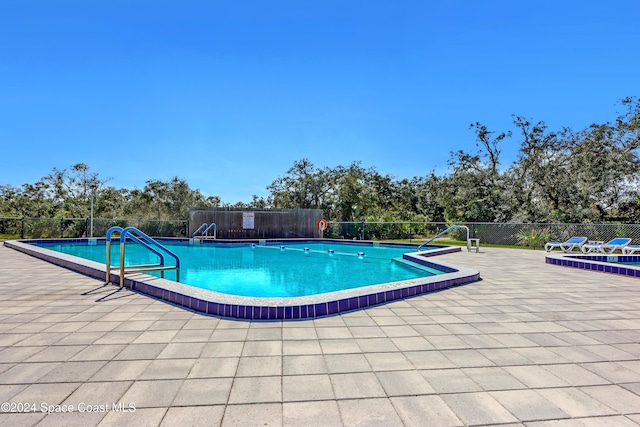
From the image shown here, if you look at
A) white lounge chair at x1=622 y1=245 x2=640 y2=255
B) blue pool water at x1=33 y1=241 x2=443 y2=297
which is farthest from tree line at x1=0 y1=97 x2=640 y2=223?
blue pool water at x1=33 y1=241 x2=443 y2=297

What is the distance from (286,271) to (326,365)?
601 centimetres

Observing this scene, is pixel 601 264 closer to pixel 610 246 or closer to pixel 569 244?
pixel 610 246

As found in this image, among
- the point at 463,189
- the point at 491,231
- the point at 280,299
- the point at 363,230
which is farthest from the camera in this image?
the point at 463,189

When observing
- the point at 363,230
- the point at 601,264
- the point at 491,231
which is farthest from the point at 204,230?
the point at 601,264

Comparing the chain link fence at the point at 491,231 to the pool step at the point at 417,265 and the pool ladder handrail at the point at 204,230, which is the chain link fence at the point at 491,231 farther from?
the pool step at the point at 417,265

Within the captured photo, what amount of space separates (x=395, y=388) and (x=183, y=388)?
1.17 metres

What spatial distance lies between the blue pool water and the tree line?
6.53 meters

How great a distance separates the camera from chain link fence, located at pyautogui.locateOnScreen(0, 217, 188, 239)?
14.6 metres

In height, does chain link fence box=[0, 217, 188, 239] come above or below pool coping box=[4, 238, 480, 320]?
above

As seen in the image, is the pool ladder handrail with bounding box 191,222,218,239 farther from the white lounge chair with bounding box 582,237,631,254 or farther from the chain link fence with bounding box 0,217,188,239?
the white lounge chair with bounding box 582,237,631,254

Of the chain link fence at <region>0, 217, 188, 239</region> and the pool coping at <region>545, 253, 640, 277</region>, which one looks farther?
the chain link fence at <region>0, 217, 188, 239</region>

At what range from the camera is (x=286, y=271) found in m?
8.00

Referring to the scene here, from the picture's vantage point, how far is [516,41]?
29.5ft

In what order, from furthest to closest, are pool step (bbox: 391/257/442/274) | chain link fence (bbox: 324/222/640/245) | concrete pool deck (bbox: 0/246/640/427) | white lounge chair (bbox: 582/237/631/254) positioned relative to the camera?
1. chain link fence (bbox: 324/222/640/245)
2. white lounge chair (bbox: 582/237/631/254)
3. pool step (bbox: 391/257/442/274)
4. concrete pool deck (bbox: 0/246/640/427)
